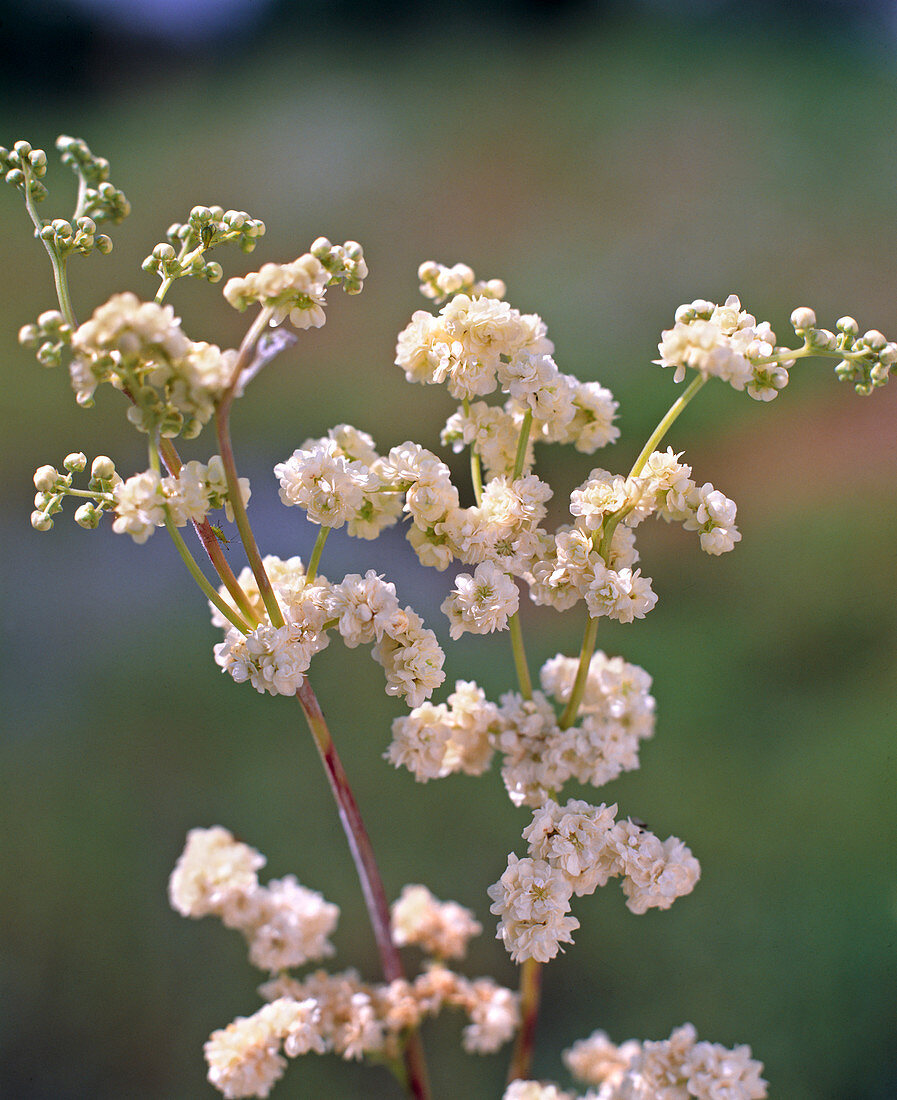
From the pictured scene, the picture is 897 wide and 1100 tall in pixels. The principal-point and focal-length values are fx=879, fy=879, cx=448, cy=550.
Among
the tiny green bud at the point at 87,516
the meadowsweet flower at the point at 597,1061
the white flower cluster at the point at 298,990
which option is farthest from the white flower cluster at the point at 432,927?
the tiny green bud at the point at 87,516

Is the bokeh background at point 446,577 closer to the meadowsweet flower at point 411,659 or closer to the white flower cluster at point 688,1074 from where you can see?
the white flower cluster at point 688,1074

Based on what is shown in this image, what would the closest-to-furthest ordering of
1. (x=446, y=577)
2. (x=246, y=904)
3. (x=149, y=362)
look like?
1. (x=149, y=362)
2. (x=246, y=904)
3. (x=446, y=577)

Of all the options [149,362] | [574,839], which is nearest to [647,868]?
[574,839]

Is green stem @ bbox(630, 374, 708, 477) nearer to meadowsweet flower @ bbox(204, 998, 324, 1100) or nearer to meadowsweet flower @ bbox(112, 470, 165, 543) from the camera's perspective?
meadowsweet flower @ bbox(112, 470, 165, 543)

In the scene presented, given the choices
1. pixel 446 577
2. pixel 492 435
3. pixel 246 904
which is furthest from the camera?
pixel 446 577

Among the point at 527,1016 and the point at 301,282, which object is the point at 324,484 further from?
the point at 527,1016

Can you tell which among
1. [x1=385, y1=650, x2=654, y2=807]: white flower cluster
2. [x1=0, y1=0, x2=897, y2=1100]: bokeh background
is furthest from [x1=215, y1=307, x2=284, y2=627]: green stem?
[x1=0, y1=0, x2=897, y2=1100]: bokeh background
